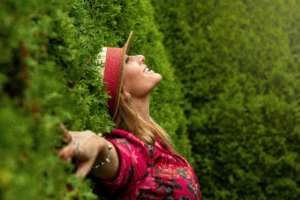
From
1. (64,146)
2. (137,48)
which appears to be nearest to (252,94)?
(137,48)

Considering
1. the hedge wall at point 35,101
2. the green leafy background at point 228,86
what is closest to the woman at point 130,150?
the hedge wall at point 35,101

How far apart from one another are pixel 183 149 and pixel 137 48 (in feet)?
5.43

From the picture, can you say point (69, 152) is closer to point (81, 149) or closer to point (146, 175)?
point (81, 149)

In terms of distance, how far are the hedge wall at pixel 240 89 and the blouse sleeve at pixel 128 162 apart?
298 cm

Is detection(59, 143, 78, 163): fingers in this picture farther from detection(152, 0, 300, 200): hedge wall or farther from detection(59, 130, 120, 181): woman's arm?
detection(152, 0, 300, 200): hedge wall

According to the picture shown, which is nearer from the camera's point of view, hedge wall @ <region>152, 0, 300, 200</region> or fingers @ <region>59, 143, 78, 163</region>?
fingers @ <region>59, 143, 78, 163</region>

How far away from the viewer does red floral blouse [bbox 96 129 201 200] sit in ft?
5.28

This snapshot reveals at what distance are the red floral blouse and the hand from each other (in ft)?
1.13

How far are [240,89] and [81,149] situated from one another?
407 centimetres

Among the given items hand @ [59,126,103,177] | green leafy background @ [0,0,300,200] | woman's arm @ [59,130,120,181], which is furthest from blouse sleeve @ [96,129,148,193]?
green leafy background @ [0,0,300,200]

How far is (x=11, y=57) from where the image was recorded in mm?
805

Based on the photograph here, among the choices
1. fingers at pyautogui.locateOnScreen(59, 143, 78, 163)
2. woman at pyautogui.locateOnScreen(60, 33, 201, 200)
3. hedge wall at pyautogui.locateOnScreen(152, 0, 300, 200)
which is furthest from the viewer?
hedge wall at pyautogui.locateOnScreen(152, 0, 300, 200)

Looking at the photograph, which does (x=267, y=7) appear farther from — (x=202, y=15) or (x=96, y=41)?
(x=96, y=41)

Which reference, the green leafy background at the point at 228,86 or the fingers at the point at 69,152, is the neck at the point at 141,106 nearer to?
the green leafy background at the point at 228,86
